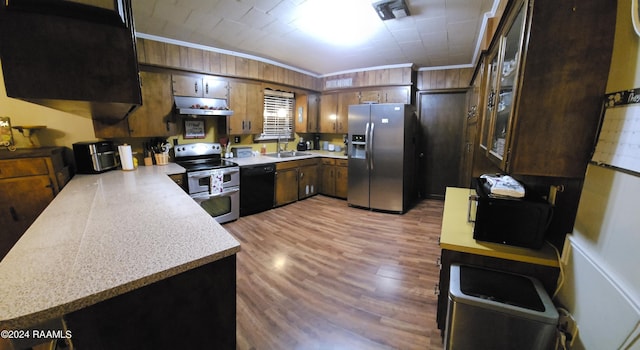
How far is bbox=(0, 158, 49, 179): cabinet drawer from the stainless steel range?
1208 millimetres

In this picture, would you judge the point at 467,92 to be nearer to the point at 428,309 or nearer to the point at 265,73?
the point at 265,73

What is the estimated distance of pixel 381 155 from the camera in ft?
12.9

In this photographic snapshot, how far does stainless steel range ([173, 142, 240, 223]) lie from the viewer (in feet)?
10.2

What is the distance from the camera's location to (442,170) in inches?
182

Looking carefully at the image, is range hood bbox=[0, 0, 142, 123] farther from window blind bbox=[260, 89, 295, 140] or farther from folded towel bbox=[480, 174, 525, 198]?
window blind bbox=[260, 89, 295, 140]

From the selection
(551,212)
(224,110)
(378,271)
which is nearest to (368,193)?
(378,271)

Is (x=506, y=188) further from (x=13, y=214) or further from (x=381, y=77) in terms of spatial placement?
(x=13, y=214)

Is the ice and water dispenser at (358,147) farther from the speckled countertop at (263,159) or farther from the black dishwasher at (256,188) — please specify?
the black dishwasher at (256,188)

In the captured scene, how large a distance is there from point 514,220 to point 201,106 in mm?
3538

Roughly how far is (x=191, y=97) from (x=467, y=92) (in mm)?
4407

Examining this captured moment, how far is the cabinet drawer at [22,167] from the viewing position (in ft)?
6.29

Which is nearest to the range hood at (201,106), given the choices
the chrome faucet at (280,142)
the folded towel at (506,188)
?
the chrome faucet at (280,142)

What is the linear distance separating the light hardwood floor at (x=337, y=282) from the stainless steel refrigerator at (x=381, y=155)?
0.44 meters

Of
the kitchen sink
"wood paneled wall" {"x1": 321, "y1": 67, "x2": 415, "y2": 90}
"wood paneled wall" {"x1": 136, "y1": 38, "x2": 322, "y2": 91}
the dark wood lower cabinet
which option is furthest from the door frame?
the dark wood lower cabinet
